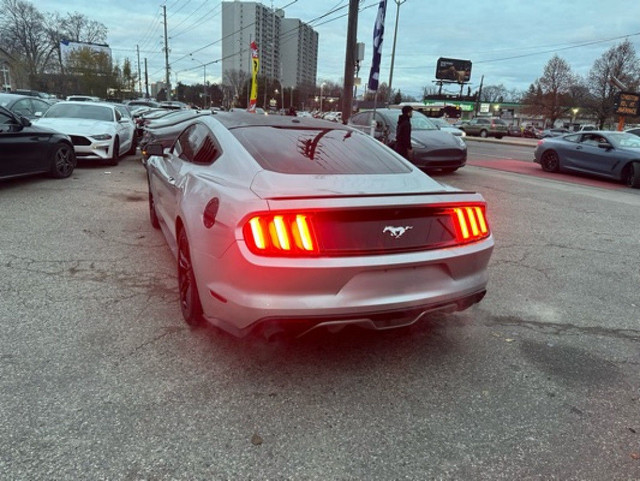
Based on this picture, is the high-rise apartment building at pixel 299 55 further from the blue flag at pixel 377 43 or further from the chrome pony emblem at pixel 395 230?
the chrome pony emblem at pixel 395 230

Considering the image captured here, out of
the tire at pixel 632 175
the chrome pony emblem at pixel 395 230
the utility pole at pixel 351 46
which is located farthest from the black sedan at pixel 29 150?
the tire at pixel 632 175

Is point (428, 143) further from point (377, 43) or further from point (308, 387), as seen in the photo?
point (308, 387)

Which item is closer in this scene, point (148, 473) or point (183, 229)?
point (148, 473)

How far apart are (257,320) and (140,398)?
0.79 metres

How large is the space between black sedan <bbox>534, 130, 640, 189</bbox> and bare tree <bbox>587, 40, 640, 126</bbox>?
47606 mm

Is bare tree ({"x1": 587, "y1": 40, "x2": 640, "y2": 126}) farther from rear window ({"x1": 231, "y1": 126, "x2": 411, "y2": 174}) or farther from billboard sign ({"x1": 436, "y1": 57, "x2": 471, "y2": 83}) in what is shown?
rear window ({"x1": 231, "y1": 126, "x2": 411, "y2": 174})

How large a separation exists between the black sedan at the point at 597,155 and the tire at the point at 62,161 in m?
12.5

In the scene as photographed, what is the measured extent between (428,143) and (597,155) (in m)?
4.84

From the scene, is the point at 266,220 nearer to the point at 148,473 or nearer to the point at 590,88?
the point at 148,473

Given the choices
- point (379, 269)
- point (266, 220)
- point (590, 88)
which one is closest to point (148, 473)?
point (266, 220)

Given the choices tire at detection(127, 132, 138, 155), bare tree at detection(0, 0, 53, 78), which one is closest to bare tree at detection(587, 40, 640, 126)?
tire at detection(127, 132, 138, 155)

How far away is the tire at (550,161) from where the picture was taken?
13376mm

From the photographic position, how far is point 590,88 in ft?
187

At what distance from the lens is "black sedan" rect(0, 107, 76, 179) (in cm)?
725
